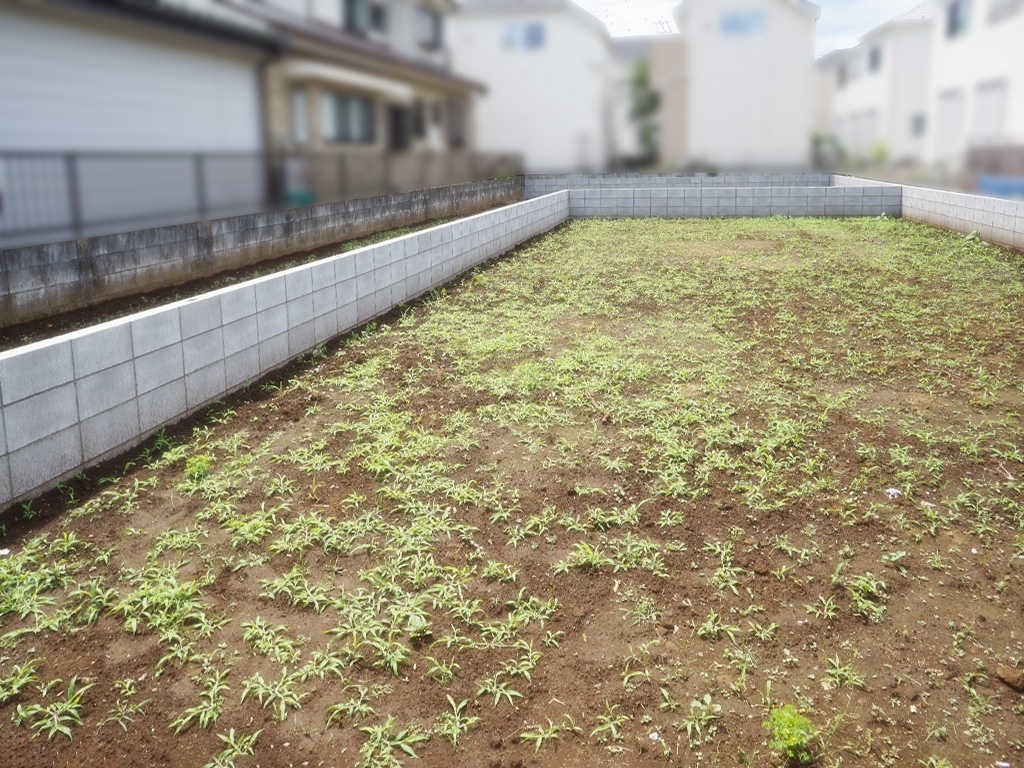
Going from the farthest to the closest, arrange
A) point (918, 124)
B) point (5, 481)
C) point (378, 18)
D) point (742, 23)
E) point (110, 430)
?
1. point (742, 23)
2. point (918, 124)
3. point (378, 18)
4. point (110, 430)
5. point (5, 481)

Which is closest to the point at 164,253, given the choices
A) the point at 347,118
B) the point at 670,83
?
the point at 347,118

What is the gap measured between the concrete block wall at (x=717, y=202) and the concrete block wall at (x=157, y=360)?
28.1ft

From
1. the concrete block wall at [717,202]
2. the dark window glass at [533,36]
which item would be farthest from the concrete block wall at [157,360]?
the concrete block wall at [717,202]

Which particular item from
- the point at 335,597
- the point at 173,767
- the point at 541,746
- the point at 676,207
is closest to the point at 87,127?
the point at 335,597

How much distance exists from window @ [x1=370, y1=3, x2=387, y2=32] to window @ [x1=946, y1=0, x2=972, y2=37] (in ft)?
22.8

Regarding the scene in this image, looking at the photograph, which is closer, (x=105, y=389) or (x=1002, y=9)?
(x=105, y=389)

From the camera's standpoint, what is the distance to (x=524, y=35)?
11.3m

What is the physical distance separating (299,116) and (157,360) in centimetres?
514

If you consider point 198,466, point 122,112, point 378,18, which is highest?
point 378,18

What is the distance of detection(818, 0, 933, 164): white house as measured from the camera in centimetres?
958

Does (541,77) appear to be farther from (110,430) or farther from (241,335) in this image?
(110,430)

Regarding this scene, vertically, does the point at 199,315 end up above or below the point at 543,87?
below

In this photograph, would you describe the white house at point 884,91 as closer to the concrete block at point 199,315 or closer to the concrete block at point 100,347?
the concrete block at point 199,315

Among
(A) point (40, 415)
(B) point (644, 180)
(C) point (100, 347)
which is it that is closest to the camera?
(A) point (40, 415)
